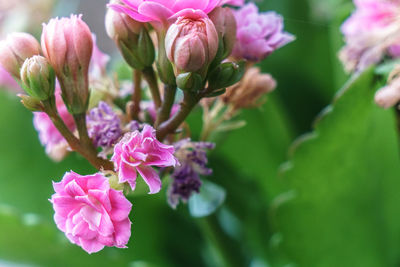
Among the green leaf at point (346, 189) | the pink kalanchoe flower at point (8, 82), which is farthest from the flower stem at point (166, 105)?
the pink kalanchoe flower at point (8, 82)

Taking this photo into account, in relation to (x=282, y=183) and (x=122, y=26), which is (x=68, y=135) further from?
(x=282, y=183)

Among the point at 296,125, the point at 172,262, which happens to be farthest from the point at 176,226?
the point at 296,125

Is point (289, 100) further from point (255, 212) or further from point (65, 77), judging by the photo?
point (65, 77)

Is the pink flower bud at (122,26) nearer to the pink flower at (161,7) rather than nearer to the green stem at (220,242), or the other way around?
the pink flower at (161,7)

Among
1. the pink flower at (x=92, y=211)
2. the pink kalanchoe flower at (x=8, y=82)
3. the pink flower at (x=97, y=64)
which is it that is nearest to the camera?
the pink flower at (x=92, y=211)

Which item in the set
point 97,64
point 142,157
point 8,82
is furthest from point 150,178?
point 8,82

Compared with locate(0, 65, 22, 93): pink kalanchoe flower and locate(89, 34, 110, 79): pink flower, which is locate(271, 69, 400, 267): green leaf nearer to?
locate(89, 34, 110, 79): pink flower
